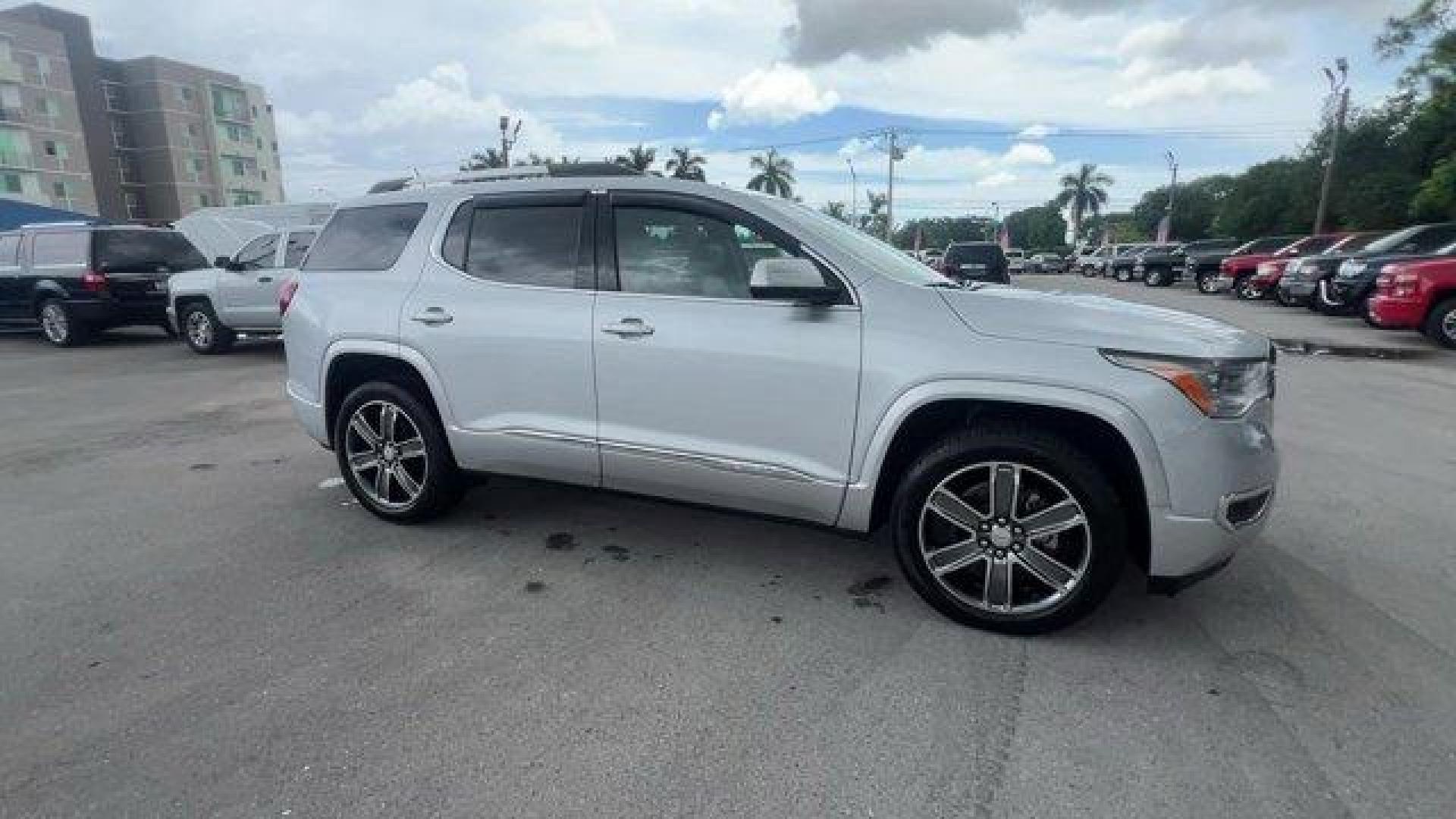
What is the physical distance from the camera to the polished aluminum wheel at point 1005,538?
9.79 ft

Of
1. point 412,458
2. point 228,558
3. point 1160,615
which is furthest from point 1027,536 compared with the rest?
point 228,558

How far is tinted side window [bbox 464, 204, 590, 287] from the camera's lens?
3768mm

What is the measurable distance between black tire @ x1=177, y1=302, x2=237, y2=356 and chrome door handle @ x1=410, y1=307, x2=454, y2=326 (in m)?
9.62

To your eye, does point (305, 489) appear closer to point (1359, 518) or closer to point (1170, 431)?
point (1170, 431)

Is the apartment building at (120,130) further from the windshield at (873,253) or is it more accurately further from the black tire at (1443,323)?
the black tire at (1443,323)

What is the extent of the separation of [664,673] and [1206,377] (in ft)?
7.16

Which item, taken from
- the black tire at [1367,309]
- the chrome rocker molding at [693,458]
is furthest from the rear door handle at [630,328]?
the black tire at [1367,309]

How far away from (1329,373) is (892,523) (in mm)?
8440

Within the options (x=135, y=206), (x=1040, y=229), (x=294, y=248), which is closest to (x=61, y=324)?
(x=294, y=248)

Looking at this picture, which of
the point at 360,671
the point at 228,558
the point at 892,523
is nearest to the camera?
the point at 360,671

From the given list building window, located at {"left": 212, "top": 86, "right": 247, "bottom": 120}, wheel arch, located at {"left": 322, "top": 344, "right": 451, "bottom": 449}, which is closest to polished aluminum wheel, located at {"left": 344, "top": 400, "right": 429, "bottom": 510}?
wheel arch, located at {"left": 322, "top": 344, "right": 451, "bottom": 449}

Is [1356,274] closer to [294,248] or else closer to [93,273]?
[294,248]

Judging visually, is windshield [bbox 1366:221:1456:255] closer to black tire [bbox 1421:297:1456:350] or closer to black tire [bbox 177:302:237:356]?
black tire [bbox 1421:297:1456:350]

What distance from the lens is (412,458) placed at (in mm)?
4297
